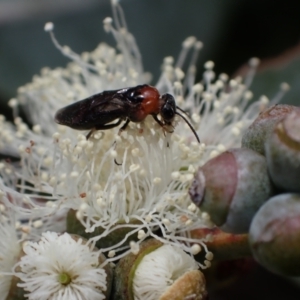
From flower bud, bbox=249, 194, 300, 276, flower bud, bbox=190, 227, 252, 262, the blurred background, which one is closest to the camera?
flower bud, bbox=249, 194, 300, 276

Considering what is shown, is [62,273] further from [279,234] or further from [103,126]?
[279,234]

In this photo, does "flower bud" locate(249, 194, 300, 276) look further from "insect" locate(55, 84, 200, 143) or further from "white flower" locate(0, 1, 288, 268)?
"insect" locate(55, 84, 200, 143)

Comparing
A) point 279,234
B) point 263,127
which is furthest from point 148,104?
point 279,234

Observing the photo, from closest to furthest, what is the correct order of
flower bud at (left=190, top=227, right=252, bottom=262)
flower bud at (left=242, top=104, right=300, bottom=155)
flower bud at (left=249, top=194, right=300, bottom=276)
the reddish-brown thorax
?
1. flower bud at (left=249, top=194, right=300, bottom=276)
2. flower bud at (left=242, top=104, right=300, bottom=155)
3. flower bud at (left=190, top=227, right=252, bottom=262)
4. the reddish-brown thorax

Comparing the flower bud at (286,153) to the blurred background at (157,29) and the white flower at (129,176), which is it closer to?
the white flower at (129,176)

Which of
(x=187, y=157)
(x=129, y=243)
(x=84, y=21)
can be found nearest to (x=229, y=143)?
(x=187, y=157)

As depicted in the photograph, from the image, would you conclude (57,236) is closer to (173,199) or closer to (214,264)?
(173,199)

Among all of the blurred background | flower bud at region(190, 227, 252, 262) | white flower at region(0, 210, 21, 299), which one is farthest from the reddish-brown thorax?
the blurred background
